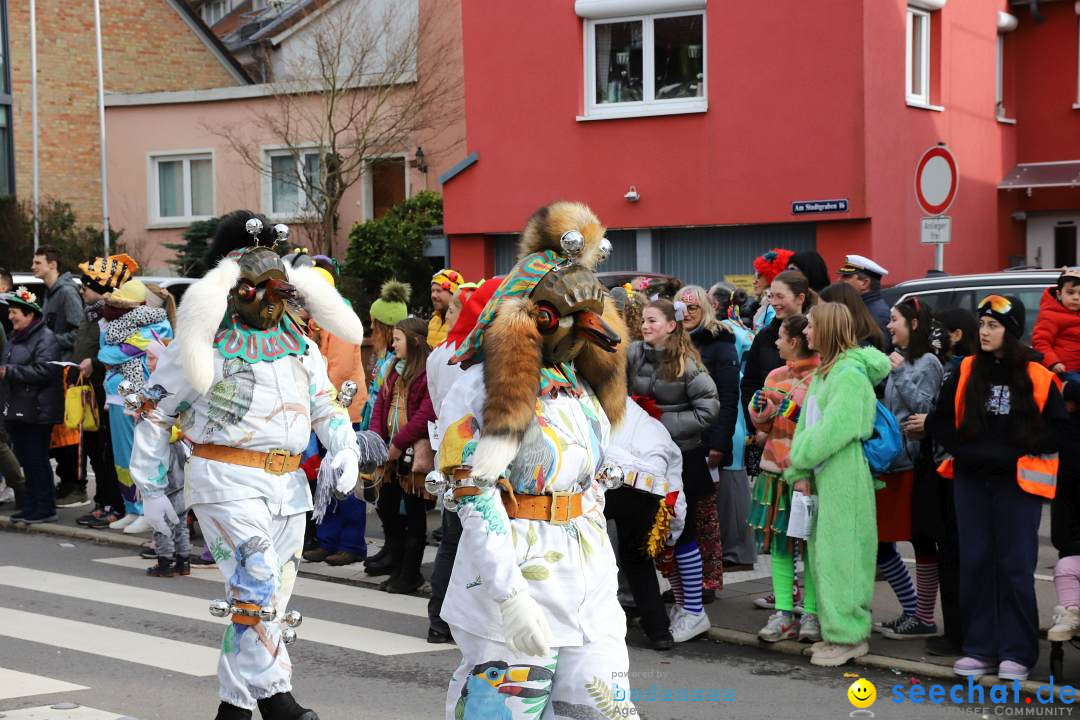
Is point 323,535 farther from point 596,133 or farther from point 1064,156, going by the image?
point 1064,156

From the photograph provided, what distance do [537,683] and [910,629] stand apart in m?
4.20

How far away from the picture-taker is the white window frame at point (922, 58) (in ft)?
67.7

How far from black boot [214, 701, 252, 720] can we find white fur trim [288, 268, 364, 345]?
5.69ft

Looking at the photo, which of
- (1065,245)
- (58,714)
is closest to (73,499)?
(58,714)

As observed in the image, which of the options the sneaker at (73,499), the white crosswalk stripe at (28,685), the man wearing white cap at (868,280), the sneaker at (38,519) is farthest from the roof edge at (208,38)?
the white crosswalk stripe at (28,685)

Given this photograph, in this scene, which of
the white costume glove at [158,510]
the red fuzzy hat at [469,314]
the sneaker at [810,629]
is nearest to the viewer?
the red fuzzy hat at [469,314]

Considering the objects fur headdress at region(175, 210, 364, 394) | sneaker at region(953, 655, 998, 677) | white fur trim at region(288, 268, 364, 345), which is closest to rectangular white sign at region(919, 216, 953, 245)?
sneaker at region(953, 655, 998, 677)

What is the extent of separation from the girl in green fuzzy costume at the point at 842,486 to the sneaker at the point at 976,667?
0.59 m

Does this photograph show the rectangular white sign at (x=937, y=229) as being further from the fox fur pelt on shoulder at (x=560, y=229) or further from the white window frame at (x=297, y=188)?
the white window frame at (x=297, y=188)

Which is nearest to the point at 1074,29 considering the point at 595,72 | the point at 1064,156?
the point at 1064,156

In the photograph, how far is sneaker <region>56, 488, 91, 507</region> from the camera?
13.6m

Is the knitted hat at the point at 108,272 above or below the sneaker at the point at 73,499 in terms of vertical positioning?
above

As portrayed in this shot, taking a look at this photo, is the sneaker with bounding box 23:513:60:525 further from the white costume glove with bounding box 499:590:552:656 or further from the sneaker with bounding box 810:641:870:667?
the white costume glove with bounding box 499:590:552:656

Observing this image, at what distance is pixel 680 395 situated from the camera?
8406 mm
